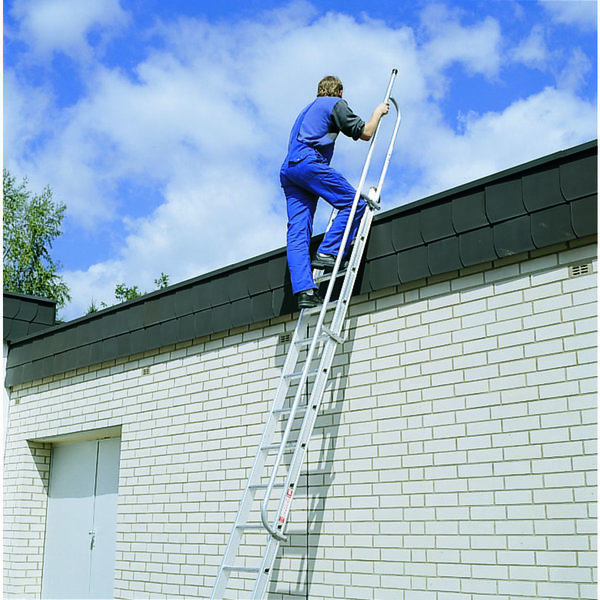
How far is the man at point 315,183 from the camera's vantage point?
6742 mm

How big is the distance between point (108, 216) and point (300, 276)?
36172mm

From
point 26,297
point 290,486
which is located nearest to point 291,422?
point 290,486

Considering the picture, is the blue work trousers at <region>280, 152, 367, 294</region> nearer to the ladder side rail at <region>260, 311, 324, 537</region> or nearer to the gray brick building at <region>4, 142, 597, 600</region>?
the gray brick building at <region>4, 142, 597, 600</region>

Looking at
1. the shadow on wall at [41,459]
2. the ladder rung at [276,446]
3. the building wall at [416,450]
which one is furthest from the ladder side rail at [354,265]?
the shadow on wall at [41,459]

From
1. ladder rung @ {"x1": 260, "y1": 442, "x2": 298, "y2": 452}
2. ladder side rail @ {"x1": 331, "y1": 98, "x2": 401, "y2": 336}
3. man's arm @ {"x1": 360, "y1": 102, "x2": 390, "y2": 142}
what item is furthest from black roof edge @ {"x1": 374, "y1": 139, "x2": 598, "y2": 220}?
ladder rung @ {"x1": 260, "y1": 442, "x2": 298, "y2": 452}

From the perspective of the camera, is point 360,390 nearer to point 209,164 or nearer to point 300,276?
point 300,276

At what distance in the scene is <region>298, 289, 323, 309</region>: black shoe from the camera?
22.0ft

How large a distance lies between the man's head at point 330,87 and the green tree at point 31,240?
20.1m

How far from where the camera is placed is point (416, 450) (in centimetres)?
617

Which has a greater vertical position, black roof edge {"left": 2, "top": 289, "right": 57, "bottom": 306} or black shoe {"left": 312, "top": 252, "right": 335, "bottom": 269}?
black roof edge {"left": 2, "top": 289, "right": 57, "bottom": 306}

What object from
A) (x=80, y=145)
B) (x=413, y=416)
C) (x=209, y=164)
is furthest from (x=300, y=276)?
(x=80, y=145)

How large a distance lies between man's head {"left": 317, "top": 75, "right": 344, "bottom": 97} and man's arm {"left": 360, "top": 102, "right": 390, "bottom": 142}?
60 centimetres

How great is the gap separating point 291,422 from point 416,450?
1.02m

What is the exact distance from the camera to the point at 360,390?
6.70 meters
